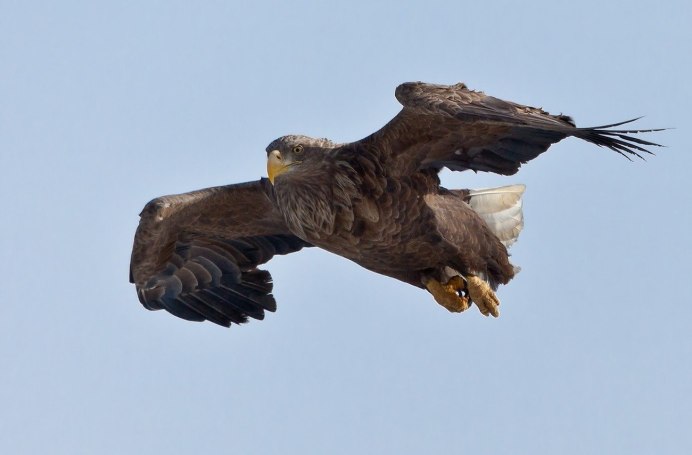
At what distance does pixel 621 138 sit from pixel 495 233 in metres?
2.23

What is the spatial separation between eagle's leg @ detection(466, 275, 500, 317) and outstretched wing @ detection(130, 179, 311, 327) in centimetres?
149

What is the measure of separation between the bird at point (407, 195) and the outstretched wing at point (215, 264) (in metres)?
0.03

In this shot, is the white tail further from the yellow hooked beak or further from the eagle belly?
the yellow hooked beak

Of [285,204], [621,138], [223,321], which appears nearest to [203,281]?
[223,321]

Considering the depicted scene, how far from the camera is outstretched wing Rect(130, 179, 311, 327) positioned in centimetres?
1080

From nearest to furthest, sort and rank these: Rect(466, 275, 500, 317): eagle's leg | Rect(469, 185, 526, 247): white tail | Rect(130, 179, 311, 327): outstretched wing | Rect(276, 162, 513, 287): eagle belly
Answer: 1. Rect(276, 162, 513, 287): eagle belly
2. Rect(466, 275, 500, 317): eagle's leg
3. Rect(130, 179, 311, 327): outstretched wing
4. Rect(469, 185, 526, 247): white tail

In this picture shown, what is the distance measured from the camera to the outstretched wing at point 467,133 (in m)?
9.14

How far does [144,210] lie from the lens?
34.5ft

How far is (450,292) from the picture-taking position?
10141 millimetres

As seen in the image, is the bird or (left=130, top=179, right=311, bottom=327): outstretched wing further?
(left=130, top=179, right=311, bottom=327): outstretched wing

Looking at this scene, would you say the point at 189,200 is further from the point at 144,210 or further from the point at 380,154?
the point at 380,154

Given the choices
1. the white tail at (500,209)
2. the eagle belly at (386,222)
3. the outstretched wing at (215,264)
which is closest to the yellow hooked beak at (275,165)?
the eagle belly at (386,222)

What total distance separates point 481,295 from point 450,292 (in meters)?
0.21

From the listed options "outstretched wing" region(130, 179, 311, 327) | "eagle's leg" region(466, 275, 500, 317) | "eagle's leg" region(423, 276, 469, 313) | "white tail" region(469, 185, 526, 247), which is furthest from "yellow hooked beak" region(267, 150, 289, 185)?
"white tail" region(469, 185, 526, 247)
